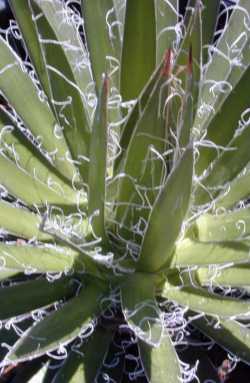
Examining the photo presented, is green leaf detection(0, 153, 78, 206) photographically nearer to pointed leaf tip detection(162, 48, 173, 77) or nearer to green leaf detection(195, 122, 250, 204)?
green leaf detection(195, 122, 250, 204)

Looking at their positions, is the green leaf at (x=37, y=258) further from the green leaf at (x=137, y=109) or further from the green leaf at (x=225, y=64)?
the green leaf at (x=225, y=64)

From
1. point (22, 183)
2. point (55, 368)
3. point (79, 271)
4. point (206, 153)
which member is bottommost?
point (55, 368)

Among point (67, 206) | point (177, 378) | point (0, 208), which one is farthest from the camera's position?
point (67, 206)

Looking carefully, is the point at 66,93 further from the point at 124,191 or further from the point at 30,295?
the point at 30,295

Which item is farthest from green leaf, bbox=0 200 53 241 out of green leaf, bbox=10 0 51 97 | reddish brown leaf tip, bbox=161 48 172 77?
reddish brown leaf tip, bbox=161 48 172 77

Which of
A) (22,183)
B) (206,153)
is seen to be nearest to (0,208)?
(22,183)

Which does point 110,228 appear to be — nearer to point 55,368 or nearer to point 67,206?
point 67,206

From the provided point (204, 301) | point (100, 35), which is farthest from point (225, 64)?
point (204, 301)
